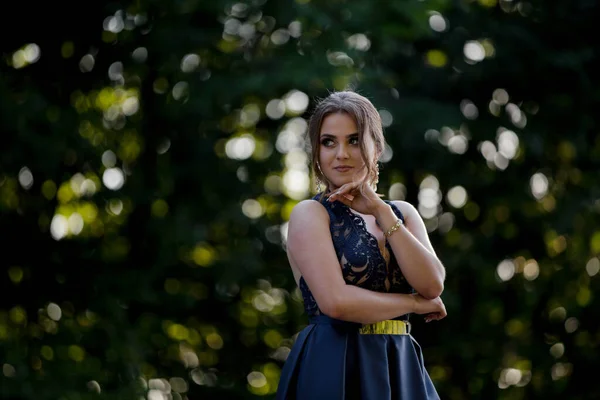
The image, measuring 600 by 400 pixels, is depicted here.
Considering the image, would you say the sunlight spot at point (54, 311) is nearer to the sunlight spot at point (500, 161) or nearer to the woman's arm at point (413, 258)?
the sunlight spot at point (500, 161)

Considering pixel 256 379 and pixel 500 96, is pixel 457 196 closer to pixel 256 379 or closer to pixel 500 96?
pixel 500 96

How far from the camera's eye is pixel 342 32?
28.1ft

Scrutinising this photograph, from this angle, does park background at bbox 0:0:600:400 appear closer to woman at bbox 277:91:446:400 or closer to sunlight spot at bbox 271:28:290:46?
sunlight spot at bbox 271:28:290:46

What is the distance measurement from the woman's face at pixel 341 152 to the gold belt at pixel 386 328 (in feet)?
1.35

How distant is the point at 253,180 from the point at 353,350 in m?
6.91

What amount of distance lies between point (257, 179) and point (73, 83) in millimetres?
2032

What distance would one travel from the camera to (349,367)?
2.97 m

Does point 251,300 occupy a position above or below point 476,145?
below

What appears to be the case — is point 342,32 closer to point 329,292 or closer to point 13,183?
point 13,183

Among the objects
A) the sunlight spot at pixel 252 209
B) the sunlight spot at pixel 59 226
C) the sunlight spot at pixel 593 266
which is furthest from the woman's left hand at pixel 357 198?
the sunlight spot at pixel 593 266

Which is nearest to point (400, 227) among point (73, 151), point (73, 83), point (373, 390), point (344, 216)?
point (344, 216)

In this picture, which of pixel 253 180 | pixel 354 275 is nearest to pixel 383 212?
pixel 354 275

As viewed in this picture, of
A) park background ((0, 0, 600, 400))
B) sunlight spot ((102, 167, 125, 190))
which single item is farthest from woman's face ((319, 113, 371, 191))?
sunlight spot ((102, 167, 125, 190))

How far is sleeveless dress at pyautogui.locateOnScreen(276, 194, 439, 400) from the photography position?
2.94 m
